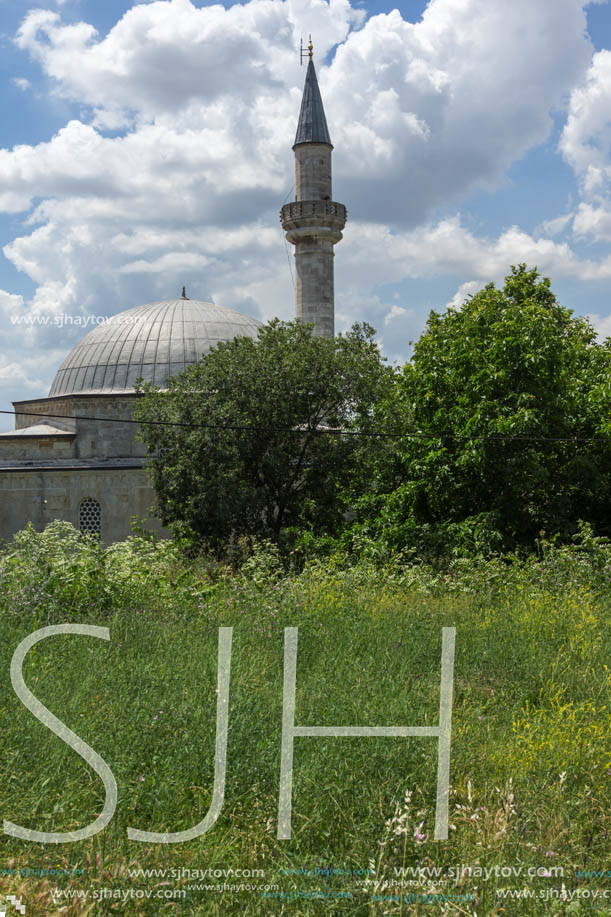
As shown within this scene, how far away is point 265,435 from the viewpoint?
648 inches

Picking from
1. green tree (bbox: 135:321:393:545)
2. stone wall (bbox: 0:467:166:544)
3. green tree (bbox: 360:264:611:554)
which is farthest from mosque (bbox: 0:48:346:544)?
green tree (bbox: 360:264:611:554)

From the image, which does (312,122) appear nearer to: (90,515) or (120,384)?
(120,384)

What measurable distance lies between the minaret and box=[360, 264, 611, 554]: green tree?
10586 mm

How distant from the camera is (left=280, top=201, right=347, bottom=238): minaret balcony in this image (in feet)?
81.9

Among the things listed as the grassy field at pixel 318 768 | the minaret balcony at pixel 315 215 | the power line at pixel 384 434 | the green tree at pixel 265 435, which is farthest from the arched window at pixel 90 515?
the grassy field at pixel 318 768

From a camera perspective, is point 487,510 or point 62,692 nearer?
point 62,692

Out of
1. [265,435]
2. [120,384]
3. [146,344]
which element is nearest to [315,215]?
[146,344]

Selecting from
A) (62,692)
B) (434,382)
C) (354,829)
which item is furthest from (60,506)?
(354,829)

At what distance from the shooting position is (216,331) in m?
28.9

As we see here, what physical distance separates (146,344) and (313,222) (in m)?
7.79

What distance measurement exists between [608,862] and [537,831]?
348mm

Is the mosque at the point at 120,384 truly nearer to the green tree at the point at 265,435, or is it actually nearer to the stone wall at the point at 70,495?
the stone wall at the point at 70,495

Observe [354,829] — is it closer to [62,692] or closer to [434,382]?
[62,692]

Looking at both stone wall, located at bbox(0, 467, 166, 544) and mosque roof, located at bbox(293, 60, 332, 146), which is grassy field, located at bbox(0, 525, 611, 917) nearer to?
stone wall, located at bbox(0, 467, 166, 544)
